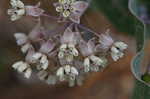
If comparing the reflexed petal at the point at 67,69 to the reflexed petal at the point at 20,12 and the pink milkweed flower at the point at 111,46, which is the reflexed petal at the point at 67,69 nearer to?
the pink milkweed flower at the point at 111,46

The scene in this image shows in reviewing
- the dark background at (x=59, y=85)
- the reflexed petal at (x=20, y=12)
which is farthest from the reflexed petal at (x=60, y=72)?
the dark background at (x=59, y=85)

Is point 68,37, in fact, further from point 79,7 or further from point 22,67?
point 22,67

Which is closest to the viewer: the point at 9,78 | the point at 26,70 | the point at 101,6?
the point at 26,70

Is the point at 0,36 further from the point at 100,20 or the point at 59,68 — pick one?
the point at 59,68

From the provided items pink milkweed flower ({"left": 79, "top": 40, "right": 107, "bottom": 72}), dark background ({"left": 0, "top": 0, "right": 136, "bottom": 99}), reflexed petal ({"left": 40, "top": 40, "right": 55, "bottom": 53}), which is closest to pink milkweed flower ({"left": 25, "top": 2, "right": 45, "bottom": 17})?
reflexed petal ({"left": 40, "top": 40, "right": 55, "bottom": 53})

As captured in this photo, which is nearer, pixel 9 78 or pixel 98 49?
pixel 98 49

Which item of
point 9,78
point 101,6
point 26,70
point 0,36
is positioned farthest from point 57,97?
point 26,70
